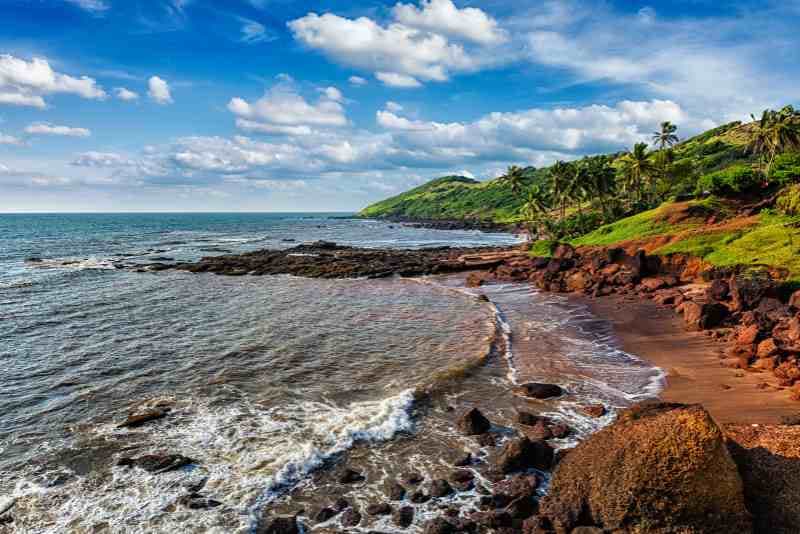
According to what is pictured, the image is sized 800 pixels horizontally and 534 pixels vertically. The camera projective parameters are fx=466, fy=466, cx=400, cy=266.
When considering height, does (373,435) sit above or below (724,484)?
below

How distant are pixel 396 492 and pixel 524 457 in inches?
175

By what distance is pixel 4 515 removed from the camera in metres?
13.4

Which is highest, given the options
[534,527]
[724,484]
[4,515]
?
[724,484]

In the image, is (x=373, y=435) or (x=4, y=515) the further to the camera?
(x=373, y=435)

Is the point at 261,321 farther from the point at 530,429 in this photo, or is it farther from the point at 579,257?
the point at 579,257

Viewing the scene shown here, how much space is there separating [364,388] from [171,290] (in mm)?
36883

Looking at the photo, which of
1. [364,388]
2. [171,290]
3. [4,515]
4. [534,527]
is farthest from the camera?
[171,290]

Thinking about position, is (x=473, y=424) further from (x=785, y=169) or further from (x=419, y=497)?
(x=785, y=169)

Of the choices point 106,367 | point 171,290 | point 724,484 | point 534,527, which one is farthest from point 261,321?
point 724,484

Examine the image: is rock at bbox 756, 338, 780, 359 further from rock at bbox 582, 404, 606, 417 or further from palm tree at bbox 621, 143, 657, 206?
palm tree at bbox 621, 143, 657, 206

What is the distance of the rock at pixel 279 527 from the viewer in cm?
1259

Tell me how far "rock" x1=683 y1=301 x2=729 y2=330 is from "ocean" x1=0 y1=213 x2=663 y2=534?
5.82 metres

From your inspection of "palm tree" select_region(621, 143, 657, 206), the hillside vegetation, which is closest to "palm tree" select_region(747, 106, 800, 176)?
the hillside vegetation

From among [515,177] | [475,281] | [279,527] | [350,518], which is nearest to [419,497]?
[350,518]
